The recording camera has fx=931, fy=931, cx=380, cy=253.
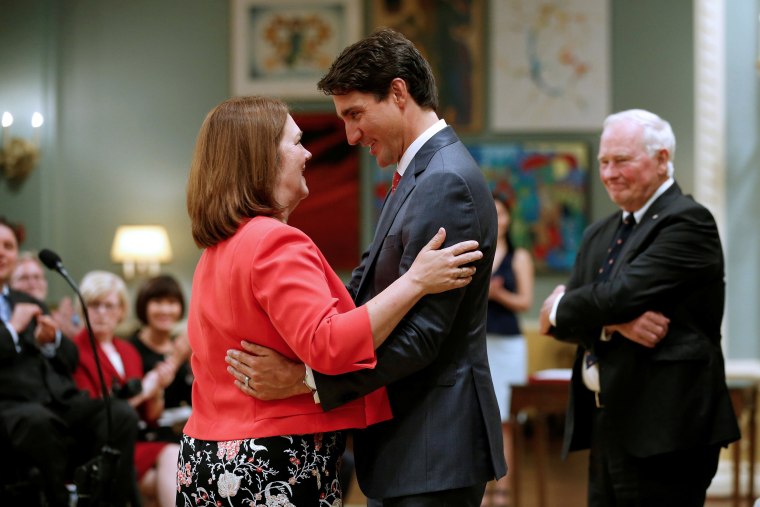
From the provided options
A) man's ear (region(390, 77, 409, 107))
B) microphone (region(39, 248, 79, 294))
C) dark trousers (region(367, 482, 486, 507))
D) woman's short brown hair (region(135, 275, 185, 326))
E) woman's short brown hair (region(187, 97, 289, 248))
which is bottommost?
dark trousers (region(367, 482, 486, 507))

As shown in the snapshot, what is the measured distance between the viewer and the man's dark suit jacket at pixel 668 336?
2.85 meters

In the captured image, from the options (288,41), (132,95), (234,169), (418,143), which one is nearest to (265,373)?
(234,169)

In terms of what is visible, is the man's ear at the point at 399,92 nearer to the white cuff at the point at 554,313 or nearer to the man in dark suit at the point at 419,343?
the man in dark suit at the point at 419,343

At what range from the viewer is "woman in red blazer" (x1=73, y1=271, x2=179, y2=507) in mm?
4629

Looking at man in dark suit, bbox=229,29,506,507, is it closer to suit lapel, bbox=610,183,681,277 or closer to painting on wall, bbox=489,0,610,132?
suit lapel, bbox=610,183,681,277

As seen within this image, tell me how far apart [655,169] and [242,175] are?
62.9 inches

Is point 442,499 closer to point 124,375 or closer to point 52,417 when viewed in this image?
point 52,417

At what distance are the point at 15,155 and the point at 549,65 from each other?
14.2ft

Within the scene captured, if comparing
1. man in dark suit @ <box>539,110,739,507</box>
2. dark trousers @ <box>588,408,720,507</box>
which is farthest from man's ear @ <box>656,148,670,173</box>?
dark trousers @ <box>588,408,720,507</box>

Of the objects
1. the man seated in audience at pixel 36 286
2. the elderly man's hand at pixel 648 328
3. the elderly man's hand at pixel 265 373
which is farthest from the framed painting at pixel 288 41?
the elderly man's hand at pixel 265 373

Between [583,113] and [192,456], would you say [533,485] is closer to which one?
[583,113]

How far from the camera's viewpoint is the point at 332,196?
7.75 meters

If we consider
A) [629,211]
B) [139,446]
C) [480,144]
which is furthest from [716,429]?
[480,144]

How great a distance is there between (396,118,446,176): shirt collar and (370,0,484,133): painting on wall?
→ 546 centimetres
